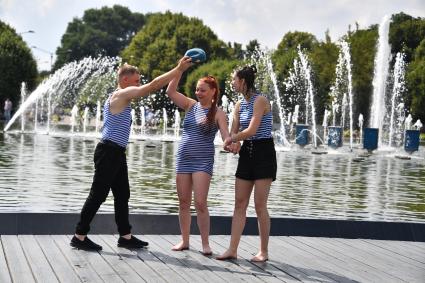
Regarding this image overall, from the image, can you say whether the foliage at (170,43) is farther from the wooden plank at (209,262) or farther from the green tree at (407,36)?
the wooden plank at (209,262)

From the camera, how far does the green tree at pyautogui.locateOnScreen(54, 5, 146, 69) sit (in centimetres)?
13512

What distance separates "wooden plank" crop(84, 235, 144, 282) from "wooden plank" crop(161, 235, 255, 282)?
2.03 ft

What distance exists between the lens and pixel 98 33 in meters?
138

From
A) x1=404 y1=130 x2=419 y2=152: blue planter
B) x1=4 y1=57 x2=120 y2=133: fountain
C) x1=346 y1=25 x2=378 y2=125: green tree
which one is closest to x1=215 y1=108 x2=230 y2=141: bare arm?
x1=404 y1=130 x2=419 y2=152: blue planter

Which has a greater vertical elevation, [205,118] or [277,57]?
[277,57]

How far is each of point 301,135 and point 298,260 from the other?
28552mm

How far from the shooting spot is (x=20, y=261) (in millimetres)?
6867

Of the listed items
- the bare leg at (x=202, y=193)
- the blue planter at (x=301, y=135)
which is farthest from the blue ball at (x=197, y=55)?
the blue planter at (x=301, y=135)

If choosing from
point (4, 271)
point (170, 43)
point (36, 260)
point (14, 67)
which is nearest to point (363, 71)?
point (170, 43)

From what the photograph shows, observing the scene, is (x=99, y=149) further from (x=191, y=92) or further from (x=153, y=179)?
(x=191, y=92)

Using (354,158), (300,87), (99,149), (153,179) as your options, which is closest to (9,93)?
(300,87)

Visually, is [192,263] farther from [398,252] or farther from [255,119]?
[398,252]

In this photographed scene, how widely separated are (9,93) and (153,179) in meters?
58.3

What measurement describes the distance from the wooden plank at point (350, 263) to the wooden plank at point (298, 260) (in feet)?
0.68
